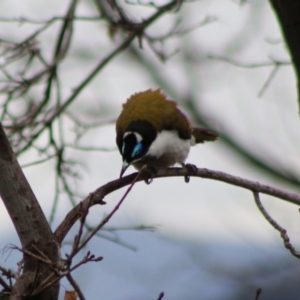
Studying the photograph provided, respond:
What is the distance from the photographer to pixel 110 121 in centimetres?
521

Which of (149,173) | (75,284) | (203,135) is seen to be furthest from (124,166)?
(75,284)

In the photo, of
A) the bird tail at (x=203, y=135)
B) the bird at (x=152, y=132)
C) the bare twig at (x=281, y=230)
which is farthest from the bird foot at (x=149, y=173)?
the bird tail at (x=203, y=135)

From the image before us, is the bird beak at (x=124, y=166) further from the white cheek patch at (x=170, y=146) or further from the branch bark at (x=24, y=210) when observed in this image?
the branch bark at (x=24, y=210)

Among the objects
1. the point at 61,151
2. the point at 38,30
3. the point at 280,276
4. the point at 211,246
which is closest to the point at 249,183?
the point at 61,151

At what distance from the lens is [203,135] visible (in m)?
5.32

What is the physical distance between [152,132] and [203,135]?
0.94 metres

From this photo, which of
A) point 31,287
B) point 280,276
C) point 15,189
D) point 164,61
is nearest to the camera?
point 31,287

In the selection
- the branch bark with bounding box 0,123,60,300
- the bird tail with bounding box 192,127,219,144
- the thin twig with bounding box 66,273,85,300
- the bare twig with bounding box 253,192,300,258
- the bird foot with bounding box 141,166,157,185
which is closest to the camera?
the thin twig with bounding box 66,273,85,300

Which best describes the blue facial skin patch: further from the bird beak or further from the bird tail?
the bird tail

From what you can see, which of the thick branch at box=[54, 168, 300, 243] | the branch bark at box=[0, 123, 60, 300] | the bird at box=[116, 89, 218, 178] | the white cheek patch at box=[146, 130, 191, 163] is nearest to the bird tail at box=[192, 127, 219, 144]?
the bird at box=[116, 89, 218, 178]

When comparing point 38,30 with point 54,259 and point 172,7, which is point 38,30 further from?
point 54,259

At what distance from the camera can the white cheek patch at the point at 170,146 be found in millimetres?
4395

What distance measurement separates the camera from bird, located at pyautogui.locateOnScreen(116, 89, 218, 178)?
4.29 meters

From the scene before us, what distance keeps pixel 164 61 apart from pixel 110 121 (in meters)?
0.78
